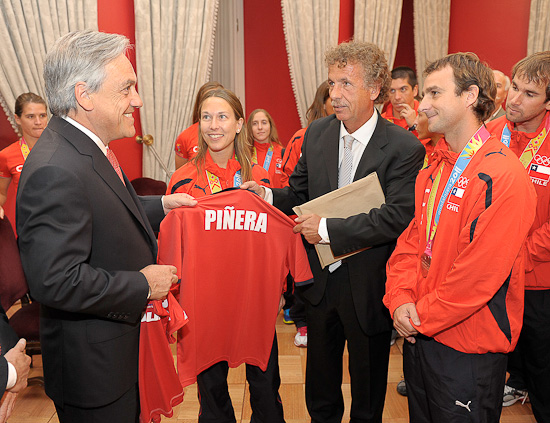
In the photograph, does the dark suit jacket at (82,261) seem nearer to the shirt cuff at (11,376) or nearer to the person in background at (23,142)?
the shirt cuff at (11,376)

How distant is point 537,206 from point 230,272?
156 centimetres

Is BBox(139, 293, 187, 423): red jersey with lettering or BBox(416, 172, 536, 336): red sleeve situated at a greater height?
BBox(416, 172, 536, 336): red sleeve

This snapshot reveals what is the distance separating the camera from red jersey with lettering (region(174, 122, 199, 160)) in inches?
159

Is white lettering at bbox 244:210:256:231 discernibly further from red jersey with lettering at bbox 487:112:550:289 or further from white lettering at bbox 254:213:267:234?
red jersey with lettering at bbox 487:112:550:289

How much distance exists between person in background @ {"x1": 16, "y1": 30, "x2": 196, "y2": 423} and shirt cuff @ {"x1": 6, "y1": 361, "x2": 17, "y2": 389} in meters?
0.16

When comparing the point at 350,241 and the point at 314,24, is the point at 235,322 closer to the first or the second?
the point at 350,241

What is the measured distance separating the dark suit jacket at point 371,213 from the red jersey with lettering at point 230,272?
202 mm

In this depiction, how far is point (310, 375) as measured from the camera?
98.8 inches

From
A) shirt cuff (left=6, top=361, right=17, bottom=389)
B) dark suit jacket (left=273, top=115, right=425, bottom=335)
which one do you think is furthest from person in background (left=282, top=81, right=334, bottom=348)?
shirt cuff (left=6, top=361, right=17, bottom=389)

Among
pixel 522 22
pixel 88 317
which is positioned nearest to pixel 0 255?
pixel 88 317

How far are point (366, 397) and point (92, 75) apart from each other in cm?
190

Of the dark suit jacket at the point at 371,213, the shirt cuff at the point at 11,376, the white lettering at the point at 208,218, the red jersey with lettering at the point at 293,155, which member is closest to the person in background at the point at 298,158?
the red jersey with lettering at the point at 293,155

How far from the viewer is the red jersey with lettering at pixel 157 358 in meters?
1.87

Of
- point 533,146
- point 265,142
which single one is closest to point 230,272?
point 533,146
